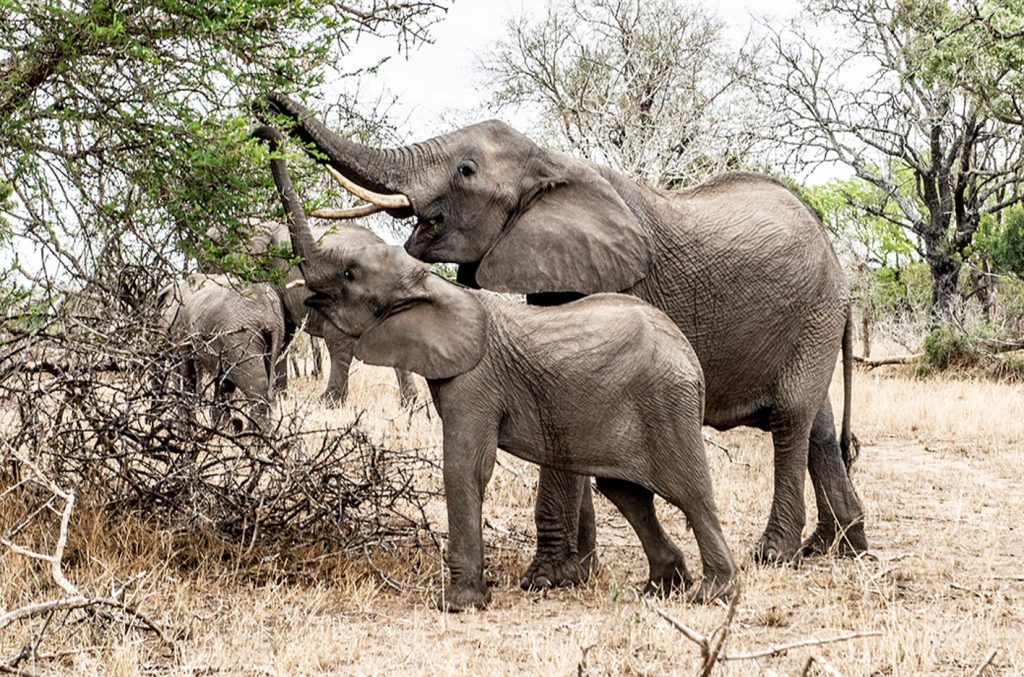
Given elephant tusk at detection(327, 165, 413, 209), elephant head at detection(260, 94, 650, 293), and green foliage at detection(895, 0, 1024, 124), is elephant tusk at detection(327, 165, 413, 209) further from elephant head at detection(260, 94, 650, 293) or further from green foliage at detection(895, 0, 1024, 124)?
green foliage at detection(895, 0, 1024, 124)

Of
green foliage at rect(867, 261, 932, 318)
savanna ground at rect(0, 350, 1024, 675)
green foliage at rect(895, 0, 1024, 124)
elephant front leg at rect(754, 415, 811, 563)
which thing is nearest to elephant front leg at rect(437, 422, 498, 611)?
savanna ground at rect(0, 350, 1024, 675)

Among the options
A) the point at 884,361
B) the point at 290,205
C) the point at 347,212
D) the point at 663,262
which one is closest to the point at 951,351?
the point at 884,361

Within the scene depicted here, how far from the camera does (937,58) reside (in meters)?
13.5

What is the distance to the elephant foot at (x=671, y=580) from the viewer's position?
5.53m

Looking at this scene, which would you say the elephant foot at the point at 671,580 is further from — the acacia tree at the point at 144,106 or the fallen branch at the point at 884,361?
the fallen branch at the point at 884,361

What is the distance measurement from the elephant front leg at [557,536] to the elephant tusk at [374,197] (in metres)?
1.49

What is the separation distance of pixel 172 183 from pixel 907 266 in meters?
31.7

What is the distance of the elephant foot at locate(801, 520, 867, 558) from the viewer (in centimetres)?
686

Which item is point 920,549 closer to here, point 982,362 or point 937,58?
point 937,58

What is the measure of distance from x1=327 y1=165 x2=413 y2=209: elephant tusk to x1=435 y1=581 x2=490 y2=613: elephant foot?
1.80 meters

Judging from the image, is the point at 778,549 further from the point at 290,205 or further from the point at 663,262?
the point at 290,205

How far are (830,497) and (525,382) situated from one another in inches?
98.8

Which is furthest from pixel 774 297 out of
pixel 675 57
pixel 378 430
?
pixel 675 57

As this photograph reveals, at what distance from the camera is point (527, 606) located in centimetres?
545
